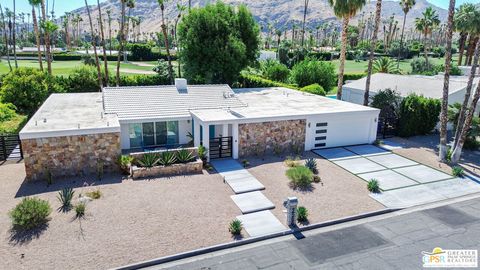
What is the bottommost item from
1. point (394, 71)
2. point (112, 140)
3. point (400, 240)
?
point (400, 240)

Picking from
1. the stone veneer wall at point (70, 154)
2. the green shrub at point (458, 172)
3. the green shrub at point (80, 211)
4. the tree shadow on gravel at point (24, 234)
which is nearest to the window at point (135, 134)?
the stone veneer wall at point (70, 154)

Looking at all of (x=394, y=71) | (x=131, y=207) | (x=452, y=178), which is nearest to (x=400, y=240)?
(x=452, y=178)

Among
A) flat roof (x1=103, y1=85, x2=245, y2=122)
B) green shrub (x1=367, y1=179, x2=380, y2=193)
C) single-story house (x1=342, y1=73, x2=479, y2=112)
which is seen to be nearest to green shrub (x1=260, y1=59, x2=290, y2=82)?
single-story house (x1=342, y1=73, x2=479, y2=112)

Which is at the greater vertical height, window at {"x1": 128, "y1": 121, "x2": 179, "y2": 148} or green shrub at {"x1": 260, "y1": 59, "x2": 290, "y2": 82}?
green shrub at {"x1": 260, "y1": 59, "x2": 290, "y2": 82}

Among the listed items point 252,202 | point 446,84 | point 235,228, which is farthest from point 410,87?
point 235,228

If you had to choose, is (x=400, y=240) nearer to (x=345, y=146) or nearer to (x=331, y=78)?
(x=345, y=146)

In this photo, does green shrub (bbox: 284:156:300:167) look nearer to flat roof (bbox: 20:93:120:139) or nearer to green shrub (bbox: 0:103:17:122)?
flat roof (bbox: 20:93:120:139)

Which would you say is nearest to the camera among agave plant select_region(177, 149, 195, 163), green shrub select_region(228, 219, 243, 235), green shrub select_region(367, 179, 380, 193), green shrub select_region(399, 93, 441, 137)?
green shrub select_region(228, 219, 243, 235)
